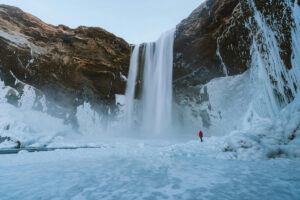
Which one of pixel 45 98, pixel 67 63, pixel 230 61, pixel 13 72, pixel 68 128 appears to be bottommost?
pixel 68 128

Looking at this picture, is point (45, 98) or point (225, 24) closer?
point (225, 24)

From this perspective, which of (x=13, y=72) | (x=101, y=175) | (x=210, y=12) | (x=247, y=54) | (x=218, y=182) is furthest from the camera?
(x=13, y=72)

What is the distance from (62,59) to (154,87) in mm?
9549

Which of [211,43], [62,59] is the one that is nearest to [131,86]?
[62,59]

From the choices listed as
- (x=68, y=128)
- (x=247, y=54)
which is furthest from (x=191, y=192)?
(x=68, y=128)

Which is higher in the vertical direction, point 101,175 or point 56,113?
point 56,113

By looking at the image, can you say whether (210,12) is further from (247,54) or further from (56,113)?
(56,113)

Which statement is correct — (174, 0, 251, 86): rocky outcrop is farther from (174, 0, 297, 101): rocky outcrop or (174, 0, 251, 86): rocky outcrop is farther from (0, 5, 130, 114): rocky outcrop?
(0, 5, 130, 114): rocky outcrop

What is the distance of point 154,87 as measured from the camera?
1669cm

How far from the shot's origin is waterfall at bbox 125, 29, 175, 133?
50.3 ft

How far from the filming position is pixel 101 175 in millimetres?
2889

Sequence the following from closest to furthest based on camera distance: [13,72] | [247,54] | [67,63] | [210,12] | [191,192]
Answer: [191,192] → [247,54] → [210,12] → [13,72] → [67,63]

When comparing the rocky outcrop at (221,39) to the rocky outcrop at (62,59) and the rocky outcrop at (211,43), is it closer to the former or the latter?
the rocky outcrop at (211,43)

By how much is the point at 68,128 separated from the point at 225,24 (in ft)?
51.9
